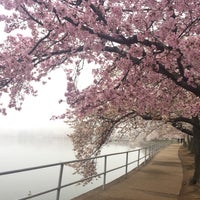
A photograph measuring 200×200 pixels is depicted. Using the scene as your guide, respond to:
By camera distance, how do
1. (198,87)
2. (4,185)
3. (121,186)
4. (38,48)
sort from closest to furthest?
(38,48)
(198,87)
(121,186)
(4,185)

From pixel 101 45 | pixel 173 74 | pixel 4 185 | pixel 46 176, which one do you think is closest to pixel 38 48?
pixel 101 45

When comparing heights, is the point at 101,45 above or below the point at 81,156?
above

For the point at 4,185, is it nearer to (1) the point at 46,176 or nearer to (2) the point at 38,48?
(1) the point at 46,176

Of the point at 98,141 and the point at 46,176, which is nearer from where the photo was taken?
the point at 98,141

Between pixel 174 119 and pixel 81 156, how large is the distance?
5.39m

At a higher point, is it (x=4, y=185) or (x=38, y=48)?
(x=38, y=48)

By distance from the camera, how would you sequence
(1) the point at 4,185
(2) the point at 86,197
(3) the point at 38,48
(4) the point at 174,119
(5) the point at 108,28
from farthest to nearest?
(1) the point at 4,185 → (4) the point at 174,119 → (2) the point at 86,197 → (3) the point at 38,48 → (5) the point at 108,28

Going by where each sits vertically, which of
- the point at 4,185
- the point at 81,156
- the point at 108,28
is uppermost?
the point at 108,28

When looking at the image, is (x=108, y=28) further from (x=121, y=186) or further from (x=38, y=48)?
(x=121, y=186)

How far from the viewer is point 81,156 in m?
19.6

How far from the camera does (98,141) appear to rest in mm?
18000

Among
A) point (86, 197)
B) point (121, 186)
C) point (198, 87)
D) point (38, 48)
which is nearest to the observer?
point (38, 48)

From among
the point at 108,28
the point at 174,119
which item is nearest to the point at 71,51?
the point at 108,28

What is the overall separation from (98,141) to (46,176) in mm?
19073
